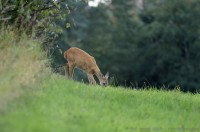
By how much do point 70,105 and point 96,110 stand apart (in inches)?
20.2

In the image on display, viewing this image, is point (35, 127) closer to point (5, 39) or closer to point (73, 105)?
point (73, 105)

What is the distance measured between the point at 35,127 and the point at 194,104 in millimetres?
5672

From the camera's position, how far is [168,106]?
1200 cm

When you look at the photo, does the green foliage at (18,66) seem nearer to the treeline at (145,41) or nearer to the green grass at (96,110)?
the green grass at (96,110)

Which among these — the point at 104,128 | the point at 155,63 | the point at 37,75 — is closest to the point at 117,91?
the point at 37,75

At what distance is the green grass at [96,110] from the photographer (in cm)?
806

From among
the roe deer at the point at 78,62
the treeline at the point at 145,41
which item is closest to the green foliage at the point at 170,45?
the treeline at the point at 145,41

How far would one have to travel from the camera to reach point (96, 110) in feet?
32.3

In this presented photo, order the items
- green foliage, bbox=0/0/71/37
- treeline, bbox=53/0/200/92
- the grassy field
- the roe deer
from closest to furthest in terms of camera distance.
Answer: the grassy field
green foliage, bbox=0/0/71/37
the roe deer
treeline, bbox=53/0/200/92

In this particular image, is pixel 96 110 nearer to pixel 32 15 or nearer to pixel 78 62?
pixel 32 15

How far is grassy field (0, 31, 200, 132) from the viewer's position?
8188mm

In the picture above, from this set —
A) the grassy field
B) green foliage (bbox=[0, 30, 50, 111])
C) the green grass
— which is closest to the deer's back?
the green grass

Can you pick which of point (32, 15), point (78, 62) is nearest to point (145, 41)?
point (78, 62)

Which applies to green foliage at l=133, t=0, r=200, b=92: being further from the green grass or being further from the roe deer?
the green grass
